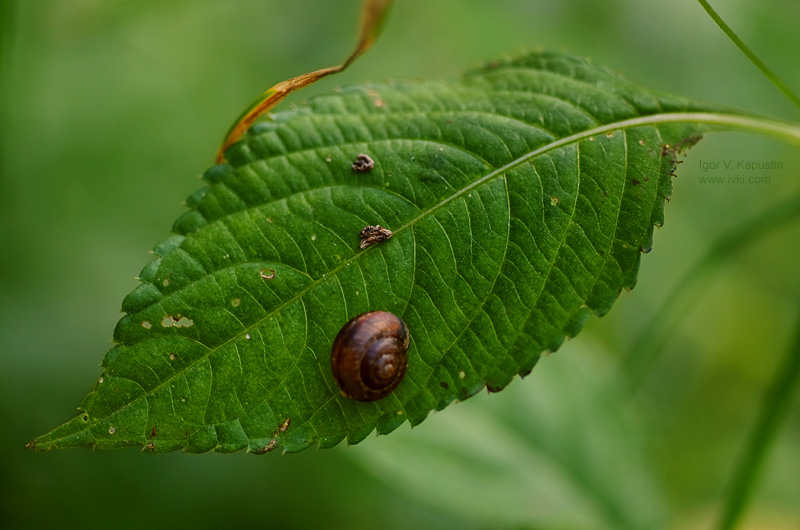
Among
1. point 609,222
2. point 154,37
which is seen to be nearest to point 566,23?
point 154,37

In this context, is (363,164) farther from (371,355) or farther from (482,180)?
(371,355)

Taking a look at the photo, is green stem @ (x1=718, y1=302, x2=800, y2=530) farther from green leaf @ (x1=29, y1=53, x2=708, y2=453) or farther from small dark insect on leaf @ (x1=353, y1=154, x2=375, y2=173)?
small dark insect on leaf @ (x1=353, y1=154, x2=375, y2=173)

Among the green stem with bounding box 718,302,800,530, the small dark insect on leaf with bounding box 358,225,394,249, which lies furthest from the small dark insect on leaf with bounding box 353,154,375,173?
the green stem with bounding box 718,302,800,530

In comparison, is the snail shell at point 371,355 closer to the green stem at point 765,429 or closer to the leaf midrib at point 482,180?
the leaf midrib at point 482,180

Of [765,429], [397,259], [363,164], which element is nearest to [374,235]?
[397,259]

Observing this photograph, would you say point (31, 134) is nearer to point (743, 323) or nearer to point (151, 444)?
point (151, 444)

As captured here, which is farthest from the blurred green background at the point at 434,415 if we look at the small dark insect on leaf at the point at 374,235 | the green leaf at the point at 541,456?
the small dark insect on leaf at the point at 374,235
